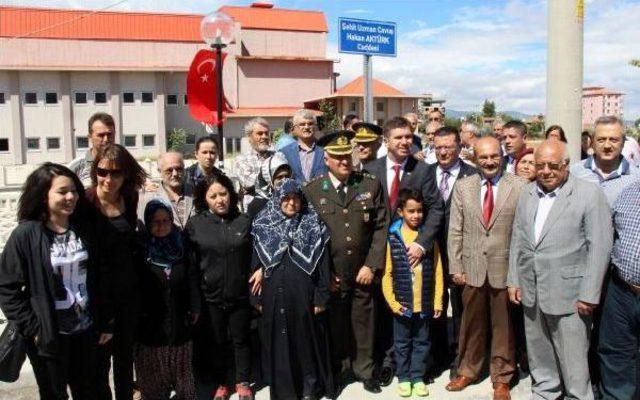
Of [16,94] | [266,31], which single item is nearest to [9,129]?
[16,94]

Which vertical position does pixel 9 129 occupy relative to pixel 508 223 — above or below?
above

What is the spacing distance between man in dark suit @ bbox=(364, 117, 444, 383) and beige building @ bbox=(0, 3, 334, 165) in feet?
110

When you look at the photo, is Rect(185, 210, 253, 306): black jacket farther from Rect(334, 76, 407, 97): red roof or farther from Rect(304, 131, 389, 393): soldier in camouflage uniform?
Rect(334, 76, 407, 97): red roof

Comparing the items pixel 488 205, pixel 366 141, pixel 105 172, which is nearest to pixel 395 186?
pixel 366 141

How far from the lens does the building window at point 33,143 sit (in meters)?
38.6

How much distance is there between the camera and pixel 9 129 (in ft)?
124

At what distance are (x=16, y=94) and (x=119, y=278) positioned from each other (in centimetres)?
3956

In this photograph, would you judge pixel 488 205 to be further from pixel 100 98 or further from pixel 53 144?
pixel 53 144

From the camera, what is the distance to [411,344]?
452cm

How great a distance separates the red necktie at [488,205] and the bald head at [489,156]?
0.09 metres

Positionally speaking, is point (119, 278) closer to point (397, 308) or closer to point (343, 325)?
point (343, 325)

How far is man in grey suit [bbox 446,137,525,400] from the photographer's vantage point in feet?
13.8

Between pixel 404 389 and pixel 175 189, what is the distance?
231 cm

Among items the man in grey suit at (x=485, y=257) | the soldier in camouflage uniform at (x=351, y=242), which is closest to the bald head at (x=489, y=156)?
the man in grey suit at (x=485, y=257)
